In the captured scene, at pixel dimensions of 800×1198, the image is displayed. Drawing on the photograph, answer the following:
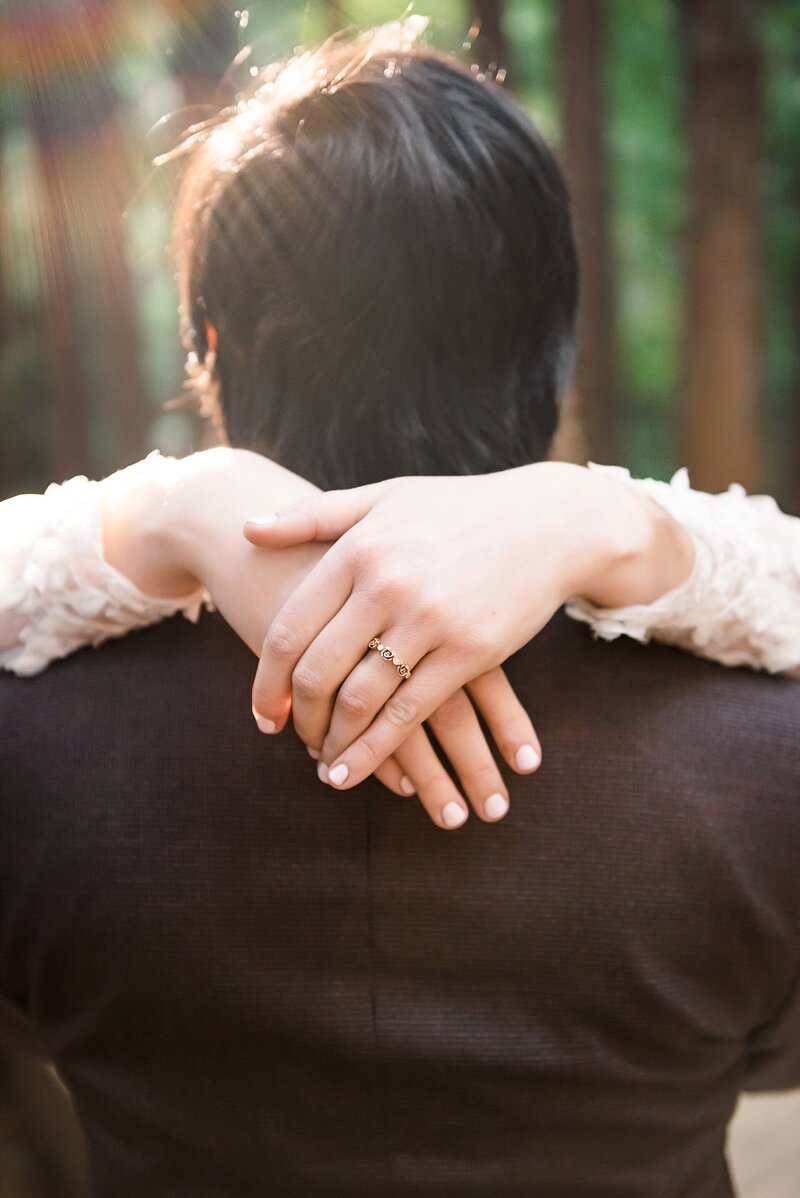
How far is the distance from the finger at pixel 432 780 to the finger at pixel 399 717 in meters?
0.02

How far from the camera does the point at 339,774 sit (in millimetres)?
903

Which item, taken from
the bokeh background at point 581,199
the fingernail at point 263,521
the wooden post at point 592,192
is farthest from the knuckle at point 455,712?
the wooden post at point 592,192

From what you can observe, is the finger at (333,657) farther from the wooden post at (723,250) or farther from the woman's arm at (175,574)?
the wooden post at (723,250)

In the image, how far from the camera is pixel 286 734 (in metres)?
0.99

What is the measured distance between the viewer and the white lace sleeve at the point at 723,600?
972 mm

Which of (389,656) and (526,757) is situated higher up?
(389,656)

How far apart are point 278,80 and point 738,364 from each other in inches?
337

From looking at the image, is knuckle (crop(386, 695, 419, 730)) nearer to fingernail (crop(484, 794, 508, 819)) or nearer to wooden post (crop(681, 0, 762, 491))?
fingernail (crop(484, 794, 508, 819))

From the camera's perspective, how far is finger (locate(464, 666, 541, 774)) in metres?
0.93

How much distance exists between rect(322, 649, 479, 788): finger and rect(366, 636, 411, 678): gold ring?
1cm

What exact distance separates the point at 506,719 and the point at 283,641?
205 mm

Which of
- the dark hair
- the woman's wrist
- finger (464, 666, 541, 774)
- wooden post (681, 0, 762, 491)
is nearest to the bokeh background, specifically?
wooden post (681, 0, 762, 491)

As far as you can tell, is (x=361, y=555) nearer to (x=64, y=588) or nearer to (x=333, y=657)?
(x=333, y=657)

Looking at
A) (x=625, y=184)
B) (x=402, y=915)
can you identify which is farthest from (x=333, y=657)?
(x=625, y=184)
